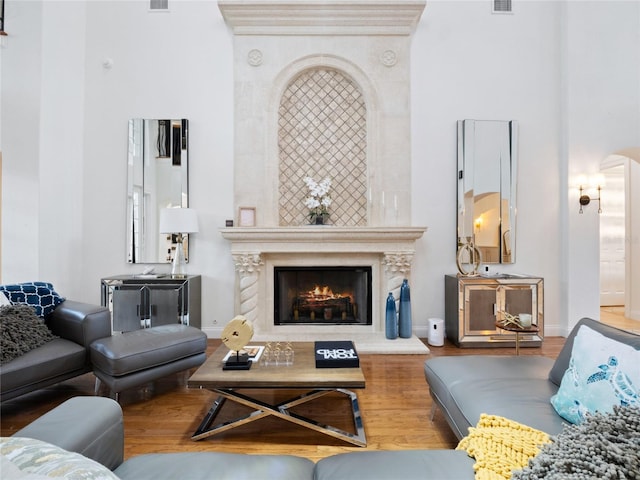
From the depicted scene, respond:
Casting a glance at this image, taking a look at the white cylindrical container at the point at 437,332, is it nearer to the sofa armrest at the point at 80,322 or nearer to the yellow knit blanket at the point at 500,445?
the yellow knit blanket at the point at 500,445

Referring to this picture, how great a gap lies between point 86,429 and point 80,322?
5.64 ft

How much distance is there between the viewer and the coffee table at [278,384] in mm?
1892

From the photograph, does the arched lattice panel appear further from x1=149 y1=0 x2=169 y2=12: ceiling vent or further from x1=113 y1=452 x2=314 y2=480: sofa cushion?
x1=113 y1=452 x2=314 y2=480: sofa cushion

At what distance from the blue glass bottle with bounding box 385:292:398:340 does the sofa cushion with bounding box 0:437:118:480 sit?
10.9 feet

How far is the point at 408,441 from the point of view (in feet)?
6.40

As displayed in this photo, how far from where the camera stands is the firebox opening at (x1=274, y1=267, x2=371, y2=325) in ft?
13.3

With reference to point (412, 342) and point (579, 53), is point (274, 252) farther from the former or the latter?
point (579, 53)

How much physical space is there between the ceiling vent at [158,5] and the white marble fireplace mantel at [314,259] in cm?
283

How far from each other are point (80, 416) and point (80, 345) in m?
1.63

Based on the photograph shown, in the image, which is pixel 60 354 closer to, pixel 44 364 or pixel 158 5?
pixel 44 364

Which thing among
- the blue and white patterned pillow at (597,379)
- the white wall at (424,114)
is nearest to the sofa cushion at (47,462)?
the blue and white patterned pillow at (597,379)

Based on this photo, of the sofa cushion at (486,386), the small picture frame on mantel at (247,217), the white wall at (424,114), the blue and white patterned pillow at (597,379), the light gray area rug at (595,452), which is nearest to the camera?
the light gray area rug at (595,452)

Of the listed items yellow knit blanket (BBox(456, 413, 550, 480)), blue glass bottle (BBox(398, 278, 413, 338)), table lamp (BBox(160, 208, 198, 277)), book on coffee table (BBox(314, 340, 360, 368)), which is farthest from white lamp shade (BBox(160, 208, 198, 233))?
yellow knit blanket (BBox(456, 413, 550, 480))

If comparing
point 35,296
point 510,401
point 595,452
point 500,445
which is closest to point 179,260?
point 35,296
